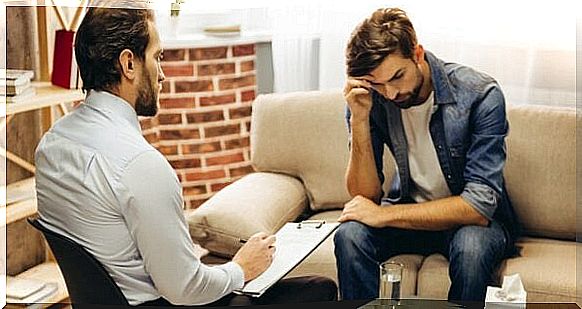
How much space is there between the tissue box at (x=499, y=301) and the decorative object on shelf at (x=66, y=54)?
917 mm

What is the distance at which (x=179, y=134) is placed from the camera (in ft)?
6.29

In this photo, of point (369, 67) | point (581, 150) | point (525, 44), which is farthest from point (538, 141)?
point (369, 67)

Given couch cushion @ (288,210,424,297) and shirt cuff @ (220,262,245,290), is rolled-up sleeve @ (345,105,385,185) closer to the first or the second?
couch cushion @ (288,210,424,297)

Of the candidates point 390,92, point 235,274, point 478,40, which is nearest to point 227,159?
point 235,274

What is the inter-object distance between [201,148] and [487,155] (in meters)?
0.58

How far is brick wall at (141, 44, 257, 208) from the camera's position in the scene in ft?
6.21

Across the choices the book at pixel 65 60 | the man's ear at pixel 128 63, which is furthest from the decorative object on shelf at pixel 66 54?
the man's ear at pixel 128 63

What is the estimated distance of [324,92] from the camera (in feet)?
6.54

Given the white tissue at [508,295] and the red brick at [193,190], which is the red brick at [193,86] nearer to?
the red brick at [193,190]

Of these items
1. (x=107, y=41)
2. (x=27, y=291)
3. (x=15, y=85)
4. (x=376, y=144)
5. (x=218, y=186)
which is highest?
(x=107, y=41)

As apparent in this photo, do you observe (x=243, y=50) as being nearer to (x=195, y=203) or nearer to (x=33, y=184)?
(x=195, y=203)

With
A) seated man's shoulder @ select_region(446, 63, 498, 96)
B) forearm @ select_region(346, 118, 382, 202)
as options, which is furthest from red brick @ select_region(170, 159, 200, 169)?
seated man's shoulder @ select_region(446, 63, 498, 96)

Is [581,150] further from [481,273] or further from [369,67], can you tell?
[369,67]

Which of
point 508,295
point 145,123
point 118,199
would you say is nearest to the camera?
point 118,199
